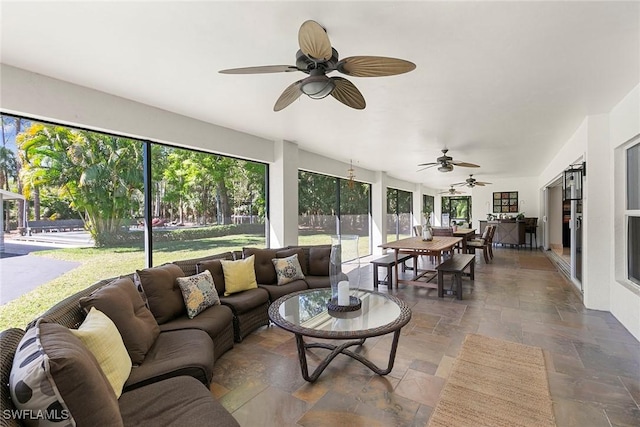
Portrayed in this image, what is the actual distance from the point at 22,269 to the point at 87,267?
20.3 inches

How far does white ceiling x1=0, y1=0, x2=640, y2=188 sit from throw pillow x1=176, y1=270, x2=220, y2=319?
186cm

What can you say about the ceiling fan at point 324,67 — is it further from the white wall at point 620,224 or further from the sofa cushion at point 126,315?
the white wall at point 620,224

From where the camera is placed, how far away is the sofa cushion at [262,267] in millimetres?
3752

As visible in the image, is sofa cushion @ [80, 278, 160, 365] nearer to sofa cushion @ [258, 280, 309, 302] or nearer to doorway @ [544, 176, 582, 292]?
sofa cushion @ [258, 280, 309, 302]

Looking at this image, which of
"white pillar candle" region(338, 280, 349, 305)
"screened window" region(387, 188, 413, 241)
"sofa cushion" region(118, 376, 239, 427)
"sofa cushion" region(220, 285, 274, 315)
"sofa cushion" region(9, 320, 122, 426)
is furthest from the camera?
→ "screened window" region(387, 188, 413, 241)

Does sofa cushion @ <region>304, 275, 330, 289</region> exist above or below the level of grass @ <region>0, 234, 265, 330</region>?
below

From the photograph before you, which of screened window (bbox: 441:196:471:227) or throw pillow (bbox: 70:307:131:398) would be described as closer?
throw pillow (bbox: 70:307:131:398)

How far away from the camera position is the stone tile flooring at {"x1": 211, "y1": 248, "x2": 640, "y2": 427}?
6.35 ft

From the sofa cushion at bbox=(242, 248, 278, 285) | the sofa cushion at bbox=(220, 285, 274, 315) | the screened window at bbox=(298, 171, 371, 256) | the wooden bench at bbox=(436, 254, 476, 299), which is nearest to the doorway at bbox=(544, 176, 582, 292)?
the wooden bench at bbox=(436, 254, 476, 299)

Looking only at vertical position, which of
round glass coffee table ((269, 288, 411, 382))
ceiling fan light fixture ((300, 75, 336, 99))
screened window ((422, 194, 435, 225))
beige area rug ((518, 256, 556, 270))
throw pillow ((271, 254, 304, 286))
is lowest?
beige area rug ((518, 256, 556, 270))

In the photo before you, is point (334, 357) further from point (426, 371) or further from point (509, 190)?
point (509, 190)

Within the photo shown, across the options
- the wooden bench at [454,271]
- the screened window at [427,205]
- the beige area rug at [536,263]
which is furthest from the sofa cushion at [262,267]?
the screened window at [427,205]

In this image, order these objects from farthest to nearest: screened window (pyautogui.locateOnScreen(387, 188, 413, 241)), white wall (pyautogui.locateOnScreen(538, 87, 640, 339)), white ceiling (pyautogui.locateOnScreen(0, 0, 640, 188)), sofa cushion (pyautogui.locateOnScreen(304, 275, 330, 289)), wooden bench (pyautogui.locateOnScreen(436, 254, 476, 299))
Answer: screened window (pyautogui.locateOnScreen(387, 188, 413, 241)) < wooden bench (pyautogui.locateOnScreen(436, 254, 476, 299)) < sofa cushion (pyautogui.locateOnScreen(304, 275, 330, 289)) < white wall (pyautogui.locateOnScreen(538, 87, 640, 339)) < white ceiling (pyautogui.locateOnScreen(0, 0, 640, 188))

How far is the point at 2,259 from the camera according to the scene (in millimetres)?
2703
